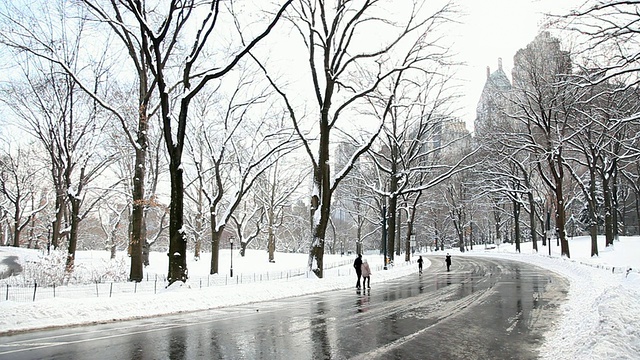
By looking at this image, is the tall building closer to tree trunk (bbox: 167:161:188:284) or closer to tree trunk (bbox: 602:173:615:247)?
tree trunk (bbox: 602:173:615:247)

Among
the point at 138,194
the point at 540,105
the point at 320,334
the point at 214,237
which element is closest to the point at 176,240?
the point at 138,194

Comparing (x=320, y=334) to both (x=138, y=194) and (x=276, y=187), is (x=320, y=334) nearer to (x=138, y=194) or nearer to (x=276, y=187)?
(x=138, y=194)

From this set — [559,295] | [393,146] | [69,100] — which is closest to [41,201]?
[69,100]

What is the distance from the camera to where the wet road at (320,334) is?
8320 millimetres

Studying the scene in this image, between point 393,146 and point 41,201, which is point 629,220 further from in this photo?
point 41,201

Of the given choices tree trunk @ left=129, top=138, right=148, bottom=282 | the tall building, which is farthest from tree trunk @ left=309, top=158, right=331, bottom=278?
the tall building

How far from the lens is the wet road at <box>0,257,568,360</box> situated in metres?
8.32

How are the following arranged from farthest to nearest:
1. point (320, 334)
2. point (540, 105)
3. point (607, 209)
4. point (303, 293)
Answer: point (607, 209), point (540, 105), point (303, 293), point (320, 334)

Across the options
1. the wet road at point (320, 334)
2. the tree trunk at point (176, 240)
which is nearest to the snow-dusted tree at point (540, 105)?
the wet road at point (320, 334)

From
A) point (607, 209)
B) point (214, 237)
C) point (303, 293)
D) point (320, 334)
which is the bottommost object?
point (303, 293)

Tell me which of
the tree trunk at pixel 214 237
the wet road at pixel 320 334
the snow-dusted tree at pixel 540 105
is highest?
the snow-dusted tree at pixel 540 105

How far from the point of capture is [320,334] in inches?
398

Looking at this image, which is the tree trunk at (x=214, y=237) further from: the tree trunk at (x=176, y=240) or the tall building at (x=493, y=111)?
the tall building at (x=493, y=111)

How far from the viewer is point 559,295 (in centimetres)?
1798
